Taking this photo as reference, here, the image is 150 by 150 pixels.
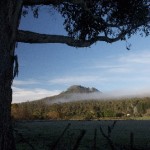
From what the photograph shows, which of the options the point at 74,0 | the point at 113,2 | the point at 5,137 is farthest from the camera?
the point at 113,2

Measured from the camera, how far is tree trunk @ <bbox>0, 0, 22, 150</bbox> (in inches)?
599

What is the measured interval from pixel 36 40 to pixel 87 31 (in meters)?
4.69

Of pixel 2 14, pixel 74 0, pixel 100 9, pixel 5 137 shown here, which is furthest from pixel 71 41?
pixel 5 137

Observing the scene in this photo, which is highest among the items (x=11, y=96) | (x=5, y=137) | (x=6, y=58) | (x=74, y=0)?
(x=74, y=0)

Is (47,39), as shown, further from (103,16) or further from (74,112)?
(74,112)

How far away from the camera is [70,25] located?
2294 cm

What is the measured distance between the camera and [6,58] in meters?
15.7

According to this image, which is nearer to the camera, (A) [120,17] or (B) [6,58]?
(B) [6,58]

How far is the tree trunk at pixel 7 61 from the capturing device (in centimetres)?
1522

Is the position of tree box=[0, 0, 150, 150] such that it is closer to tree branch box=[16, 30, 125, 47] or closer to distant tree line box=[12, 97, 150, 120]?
tree branch box=[16, 30, 125, 47]

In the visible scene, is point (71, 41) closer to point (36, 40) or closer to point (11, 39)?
point (36, 40)

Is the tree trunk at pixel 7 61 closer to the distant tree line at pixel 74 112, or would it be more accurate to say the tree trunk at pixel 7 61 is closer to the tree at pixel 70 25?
the tree at pixel 70 25

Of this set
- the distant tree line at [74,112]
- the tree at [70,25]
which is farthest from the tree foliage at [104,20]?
the distant tree line at [74,112]

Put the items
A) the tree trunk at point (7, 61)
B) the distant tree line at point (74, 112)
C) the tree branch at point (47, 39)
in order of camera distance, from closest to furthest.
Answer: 1. the tree trunk at point (7, 61)
2. the tree branch at point (47, 39)
3. the distant tree line at point (74, 112)
